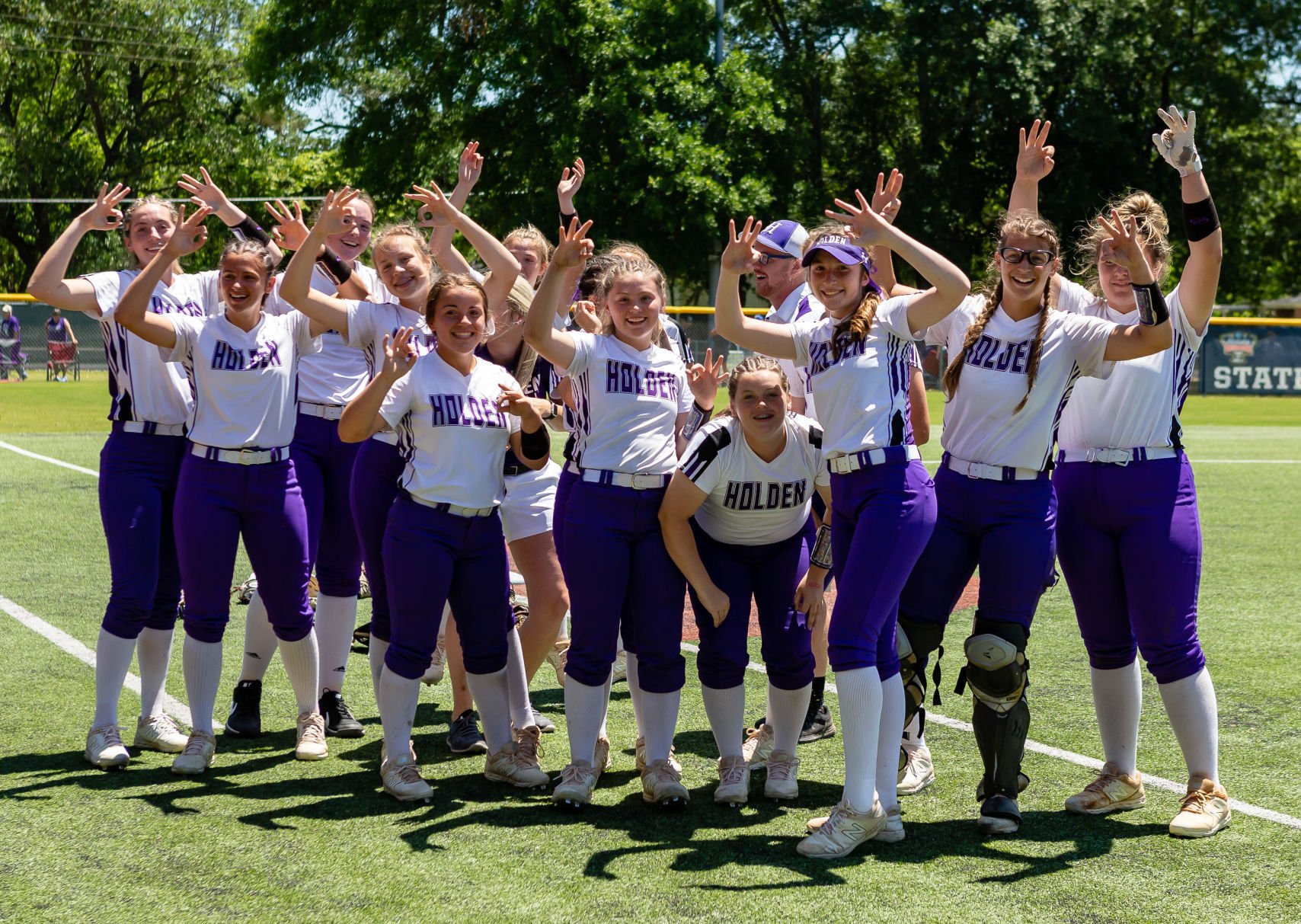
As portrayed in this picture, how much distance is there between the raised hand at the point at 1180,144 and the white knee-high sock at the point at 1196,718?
5.72 feet

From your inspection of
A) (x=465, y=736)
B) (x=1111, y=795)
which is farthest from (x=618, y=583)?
(x=1111, y=795)

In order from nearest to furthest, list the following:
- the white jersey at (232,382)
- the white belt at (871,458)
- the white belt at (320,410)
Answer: the white belt at (871,458) < the white jersey at (232,382) < the white belt at (320,410)

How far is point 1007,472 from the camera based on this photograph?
186 inches

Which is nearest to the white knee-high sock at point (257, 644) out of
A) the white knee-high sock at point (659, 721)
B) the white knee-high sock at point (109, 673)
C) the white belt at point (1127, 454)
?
the white knee-high sock at point (109, 673)

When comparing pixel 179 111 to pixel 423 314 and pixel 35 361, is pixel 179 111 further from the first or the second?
pixel 423 314

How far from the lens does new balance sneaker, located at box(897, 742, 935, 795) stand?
5230mm

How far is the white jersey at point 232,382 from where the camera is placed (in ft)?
17.4

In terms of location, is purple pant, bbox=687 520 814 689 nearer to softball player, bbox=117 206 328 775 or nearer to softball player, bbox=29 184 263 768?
softball player, bbox=117 206 328 775

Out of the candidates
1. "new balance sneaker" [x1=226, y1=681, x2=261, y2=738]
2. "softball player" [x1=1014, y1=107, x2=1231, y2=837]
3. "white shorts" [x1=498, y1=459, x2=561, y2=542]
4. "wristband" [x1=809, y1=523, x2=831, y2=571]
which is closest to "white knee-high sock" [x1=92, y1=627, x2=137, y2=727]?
"new balance sneaker" [x1=226, y1=681, x2=261, y2=738]

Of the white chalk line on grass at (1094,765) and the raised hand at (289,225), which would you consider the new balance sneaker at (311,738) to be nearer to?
the white chalk line on grass at (1094,765)

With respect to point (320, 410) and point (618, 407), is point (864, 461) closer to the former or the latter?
point (618, 407)

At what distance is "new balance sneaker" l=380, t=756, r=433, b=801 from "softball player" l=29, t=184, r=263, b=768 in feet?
3.60

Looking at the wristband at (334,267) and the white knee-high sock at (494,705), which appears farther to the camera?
the wristband at (334,267)

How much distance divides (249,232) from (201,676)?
6.03 ft
